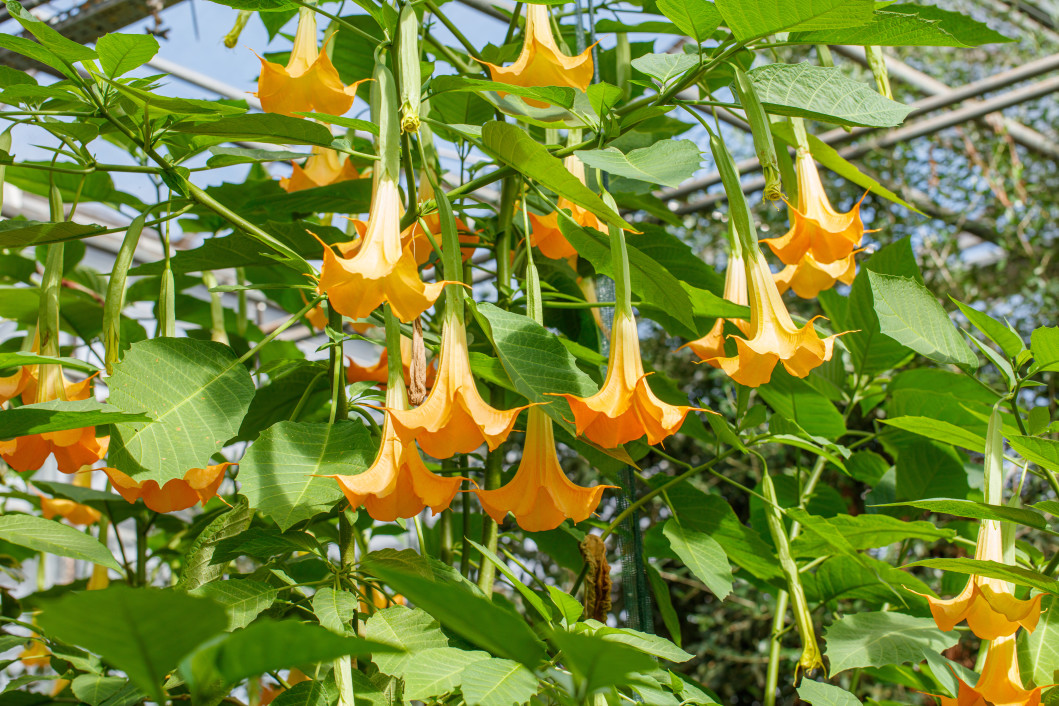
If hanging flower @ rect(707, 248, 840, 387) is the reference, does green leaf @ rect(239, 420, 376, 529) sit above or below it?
below

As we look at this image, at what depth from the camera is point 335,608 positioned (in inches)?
23.7

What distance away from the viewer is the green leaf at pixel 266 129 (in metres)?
0.61

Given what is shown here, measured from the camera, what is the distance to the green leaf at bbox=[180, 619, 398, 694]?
0.80 ft

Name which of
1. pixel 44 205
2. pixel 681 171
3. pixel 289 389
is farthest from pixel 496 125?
pixel 44 205

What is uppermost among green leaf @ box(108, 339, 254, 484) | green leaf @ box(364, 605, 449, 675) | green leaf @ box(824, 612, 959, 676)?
green leaf @ box(108, 339, 254, 484)

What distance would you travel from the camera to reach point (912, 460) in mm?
991

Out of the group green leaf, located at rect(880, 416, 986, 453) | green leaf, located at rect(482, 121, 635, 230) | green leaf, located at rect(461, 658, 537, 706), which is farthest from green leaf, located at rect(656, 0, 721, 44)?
green leaf, located at rect(461, 658, 537, 706)

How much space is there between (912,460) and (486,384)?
1.72 feet

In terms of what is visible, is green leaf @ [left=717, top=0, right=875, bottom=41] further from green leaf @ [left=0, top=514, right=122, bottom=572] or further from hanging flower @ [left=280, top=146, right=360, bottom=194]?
green leaf @ [left=0, top=514, right=122, bottom=572]

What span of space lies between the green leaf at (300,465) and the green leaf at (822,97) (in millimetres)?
418

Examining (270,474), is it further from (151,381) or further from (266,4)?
(266,4)

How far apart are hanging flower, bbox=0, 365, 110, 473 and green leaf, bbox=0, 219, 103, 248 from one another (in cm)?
11

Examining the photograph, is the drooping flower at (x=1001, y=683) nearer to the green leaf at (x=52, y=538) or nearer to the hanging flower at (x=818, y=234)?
the hanging flower at (x=818, y=234)

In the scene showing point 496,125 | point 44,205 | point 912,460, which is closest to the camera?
point 496,125
